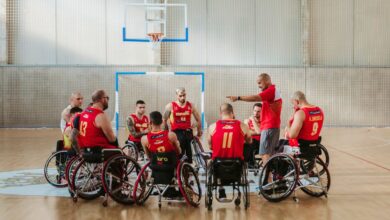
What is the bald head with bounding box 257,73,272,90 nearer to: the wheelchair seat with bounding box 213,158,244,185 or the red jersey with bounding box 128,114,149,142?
the wheelchair seat with bounding box 213,158,244,185

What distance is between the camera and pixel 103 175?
20.5ft

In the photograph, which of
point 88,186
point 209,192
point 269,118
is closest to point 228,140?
point 209,192

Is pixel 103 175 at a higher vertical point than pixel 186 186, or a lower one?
higher

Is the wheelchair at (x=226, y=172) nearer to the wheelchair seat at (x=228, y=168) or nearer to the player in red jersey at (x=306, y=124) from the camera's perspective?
the wheelchair seat at (x=228, y=168)

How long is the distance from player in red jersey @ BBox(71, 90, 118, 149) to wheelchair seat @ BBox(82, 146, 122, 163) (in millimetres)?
49

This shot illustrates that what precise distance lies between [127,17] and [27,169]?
455 inches

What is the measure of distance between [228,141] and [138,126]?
3.76m

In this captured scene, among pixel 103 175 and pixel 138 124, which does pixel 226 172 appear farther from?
pixel 138 124

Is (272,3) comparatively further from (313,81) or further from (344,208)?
(344,208)

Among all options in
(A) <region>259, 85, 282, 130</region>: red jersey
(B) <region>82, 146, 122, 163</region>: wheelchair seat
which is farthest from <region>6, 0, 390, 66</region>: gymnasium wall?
(B) <region>82, 146, 122, 163</region>: wheelchair seat

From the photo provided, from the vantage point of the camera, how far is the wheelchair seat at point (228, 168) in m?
6.07

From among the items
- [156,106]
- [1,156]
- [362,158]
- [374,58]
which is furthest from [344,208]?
[374,58]

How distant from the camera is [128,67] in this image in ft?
66.4

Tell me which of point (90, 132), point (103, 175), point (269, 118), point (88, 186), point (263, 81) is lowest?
point (88, 186)
